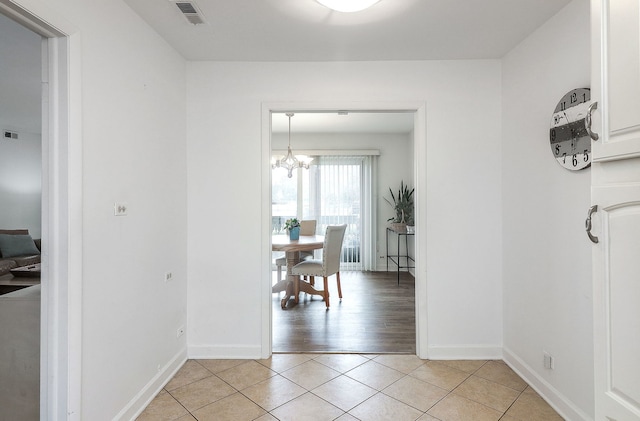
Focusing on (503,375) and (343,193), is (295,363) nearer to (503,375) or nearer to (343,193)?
(503,375)

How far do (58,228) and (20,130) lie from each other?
0.53 meters

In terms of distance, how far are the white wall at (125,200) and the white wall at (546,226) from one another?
2.55m

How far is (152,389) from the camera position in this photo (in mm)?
2197

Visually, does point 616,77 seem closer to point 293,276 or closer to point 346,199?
point 293,276

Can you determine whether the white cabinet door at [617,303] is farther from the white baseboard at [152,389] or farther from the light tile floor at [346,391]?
the white baseboard at [152,389]

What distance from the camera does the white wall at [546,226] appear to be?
1.89 metres

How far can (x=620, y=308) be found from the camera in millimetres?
1039

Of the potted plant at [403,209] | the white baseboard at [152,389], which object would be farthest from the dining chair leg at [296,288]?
the potted plant at [403,209]

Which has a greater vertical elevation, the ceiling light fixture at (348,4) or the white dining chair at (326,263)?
the ceiling light fixture at (348,4)

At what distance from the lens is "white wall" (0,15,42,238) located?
1590 millimetres

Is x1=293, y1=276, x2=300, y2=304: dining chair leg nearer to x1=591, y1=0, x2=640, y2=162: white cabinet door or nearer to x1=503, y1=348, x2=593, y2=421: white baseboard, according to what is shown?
x1=503, y1=348, x2=593, y2=421: white baseboard

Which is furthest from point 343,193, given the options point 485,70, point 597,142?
point 597,142

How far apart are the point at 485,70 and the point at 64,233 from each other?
303 cm

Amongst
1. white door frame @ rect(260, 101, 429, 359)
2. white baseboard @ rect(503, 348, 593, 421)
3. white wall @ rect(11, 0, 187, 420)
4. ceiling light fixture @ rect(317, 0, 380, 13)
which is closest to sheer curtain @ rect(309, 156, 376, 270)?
white door frame @ rect(260, 101, 429, 359)
